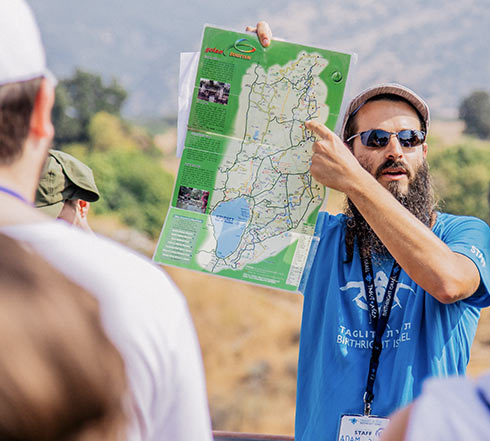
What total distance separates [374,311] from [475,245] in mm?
412

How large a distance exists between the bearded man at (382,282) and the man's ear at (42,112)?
1215 millimetres

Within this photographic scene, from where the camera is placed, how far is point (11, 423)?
0.94m

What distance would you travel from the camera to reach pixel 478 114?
28344 millimetres

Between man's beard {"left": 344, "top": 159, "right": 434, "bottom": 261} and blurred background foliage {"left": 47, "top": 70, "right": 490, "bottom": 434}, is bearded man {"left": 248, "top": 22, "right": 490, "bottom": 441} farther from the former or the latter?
blurred background foliage {"left": 47, "top": 70, "right": 490, "bottom": 434}

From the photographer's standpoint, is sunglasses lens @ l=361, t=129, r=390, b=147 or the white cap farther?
sunglasses lens @ l=361, t=129, r=390, b=147

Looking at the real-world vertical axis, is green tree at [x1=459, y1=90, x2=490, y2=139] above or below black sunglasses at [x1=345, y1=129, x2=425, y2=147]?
above

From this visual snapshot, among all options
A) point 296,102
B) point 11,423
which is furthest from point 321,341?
point 11,423

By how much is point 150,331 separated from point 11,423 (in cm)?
24

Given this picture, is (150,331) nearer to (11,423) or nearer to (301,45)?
(11,423)

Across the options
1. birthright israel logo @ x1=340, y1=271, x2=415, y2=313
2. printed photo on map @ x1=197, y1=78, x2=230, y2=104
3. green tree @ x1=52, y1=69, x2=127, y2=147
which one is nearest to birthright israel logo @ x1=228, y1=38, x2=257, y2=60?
printed photo on map @ x1=197, y1=78, x2=230, y2=104

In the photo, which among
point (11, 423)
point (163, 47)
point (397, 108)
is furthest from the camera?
point (163, 47)

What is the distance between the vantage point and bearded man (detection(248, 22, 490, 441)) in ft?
6.71

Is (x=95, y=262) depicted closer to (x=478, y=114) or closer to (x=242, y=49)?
(x=242, y=49)

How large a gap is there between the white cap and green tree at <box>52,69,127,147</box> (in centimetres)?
2497
